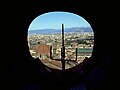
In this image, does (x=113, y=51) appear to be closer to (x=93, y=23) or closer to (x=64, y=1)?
(x=93, y=23)

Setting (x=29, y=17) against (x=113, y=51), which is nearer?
(x=113, y=51)

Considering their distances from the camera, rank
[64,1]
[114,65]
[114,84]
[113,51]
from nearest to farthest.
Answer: [114,84] → [114,65] → [113,51] → [64,1]

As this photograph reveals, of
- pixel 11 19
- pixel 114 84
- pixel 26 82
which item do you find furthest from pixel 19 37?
pixel 114 84

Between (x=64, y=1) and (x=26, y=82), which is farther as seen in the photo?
(x=64, y=1)

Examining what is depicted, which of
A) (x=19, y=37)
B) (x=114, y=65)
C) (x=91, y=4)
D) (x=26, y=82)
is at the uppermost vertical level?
(x=91, y=4)

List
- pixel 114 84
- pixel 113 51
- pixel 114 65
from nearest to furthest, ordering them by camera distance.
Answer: pixel 114 84 → pixel 114 65 → pixel 113 51

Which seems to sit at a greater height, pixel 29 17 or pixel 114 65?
pixel 29 17

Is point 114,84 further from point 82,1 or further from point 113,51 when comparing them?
point 82,1

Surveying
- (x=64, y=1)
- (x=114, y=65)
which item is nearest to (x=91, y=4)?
(x=64, y=1)

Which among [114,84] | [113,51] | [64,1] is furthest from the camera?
[64,1]
